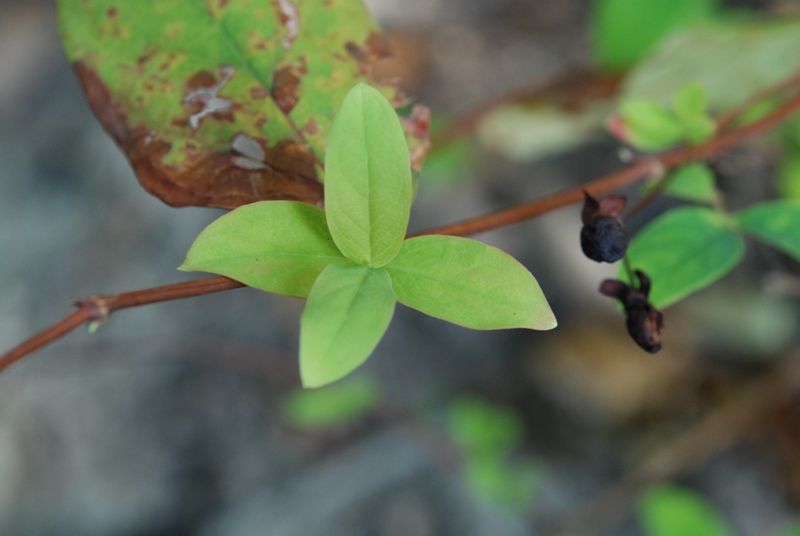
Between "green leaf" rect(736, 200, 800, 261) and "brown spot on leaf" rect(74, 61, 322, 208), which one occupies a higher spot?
"brown spot on leaf" rect(74, 61, 322, 208)

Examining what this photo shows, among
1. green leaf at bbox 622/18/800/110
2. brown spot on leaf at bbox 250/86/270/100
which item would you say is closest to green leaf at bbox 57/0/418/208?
brown spot on leaf at bbox 250/86/270/100

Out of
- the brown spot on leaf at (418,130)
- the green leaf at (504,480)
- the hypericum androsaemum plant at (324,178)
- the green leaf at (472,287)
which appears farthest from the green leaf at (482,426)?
the green leaf at (472,287)

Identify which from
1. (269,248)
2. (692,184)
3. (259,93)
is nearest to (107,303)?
(269,248)

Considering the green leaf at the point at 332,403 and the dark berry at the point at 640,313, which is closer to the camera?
the dark berry at the point at 640,313

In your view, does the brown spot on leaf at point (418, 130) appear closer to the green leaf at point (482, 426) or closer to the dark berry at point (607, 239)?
the dark berry at point (607, 239)

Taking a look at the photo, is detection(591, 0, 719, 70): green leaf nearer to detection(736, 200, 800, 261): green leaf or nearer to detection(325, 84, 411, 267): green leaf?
detection(736, 200, 800, 261): green leaf
